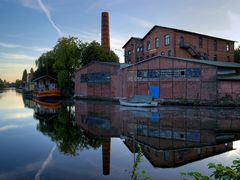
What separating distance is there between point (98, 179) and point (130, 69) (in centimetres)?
2789

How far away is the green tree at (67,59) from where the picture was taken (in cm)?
4767

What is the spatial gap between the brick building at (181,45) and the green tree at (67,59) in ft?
43.1

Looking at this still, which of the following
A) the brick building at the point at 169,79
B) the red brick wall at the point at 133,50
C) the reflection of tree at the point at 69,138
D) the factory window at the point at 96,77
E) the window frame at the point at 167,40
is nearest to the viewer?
the reflection of tree at the point at 69,138

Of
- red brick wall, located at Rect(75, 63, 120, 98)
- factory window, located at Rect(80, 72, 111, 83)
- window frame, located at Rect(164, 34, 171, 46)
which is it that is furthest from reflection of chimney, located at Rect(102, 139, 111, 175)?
window frame, located at Rect(164, 34, 171, 46)

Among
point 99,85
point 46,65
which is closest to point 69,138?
point 99,85

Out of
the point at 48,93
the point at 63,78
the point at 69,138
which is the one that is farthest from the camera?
the point at 63,78

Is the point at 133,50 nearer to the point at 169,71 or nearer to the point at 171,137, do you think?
the point at 169,71

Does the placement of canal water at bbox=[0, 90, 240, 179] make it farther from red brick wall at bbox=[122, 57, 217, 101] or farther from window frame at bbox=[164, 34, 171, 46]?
window frame at bbox=[164, 34, 171, 46]

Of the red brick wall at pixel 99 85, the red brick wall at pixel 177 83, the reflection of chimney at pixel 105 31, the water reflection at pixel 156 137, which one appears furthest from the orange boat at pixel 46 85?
the water reflection at pixel 156 137

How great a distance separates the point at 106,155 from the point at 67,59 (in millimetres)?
41624

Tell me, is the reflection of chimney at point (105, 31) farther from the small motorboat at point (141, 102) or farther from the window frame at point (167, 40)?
the small motorboat at point (141, 102)

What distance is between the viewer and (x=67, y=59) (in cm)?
4844

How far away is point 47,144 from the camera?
444 inches

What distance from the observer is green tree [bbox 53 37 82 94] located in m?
47.7
